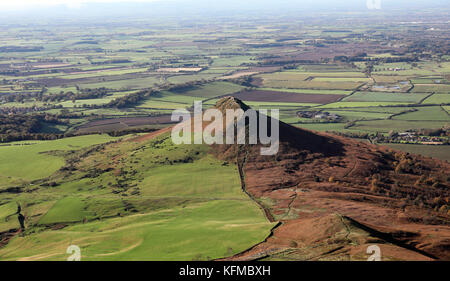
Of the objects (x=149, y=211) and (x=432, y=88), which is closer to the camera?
(x=149, y=211)

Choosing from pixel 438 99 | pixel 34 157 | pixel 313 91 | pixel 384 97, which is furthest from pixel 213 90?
pixel 34 157

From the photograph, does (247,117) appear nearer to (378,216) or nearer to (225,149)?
(225,149)

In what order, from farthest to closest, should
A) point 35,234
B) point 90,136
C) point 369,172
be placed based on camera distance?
point 90,136, point 369,172, point 35,234

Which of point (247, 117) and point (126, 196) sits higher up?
point (247, 117)

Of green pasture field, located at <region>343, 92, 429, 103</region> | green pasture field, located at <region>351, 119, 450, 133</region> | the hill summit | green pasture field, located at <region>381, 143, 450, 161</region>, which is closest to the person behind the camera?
the hill summit

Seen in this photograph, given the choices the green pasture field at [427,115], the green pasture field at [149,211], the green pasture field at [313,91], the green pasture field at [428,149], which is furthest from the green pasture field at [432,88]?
the green pasture field at [149,211]

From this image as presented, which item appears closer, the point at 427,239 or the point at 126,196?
the point at 427,239

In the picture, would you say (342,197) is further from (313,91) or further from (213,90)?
(213,90)

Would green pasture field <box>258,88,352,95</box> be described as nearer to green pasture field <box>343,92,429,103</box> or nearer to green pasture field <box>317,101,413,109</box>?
green pasture field <box>343,92,429,103</box>

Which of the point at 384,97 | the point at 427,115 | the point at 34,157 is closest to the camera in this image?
the point at 34,157

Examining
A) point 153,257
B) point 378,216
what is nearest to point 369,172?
point 378,216

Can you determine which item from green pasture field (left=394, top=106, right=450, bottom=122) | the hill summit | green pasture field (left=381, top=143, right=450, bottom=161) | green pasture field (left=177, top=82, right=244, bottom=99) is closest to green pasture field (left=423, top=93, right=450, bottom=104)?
green pasture field (left=394, top=106, right=450, bottom=122)
